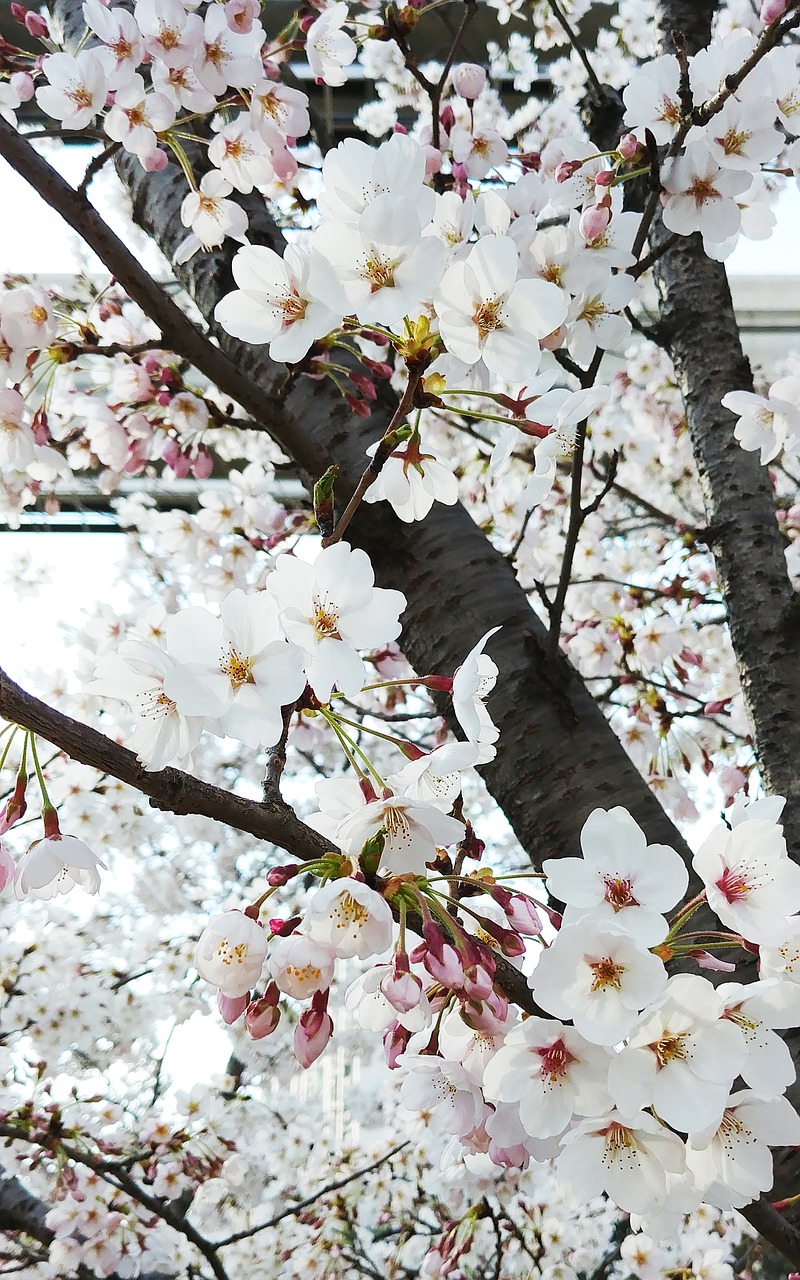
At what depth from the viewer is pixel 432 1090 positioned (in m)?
0.70

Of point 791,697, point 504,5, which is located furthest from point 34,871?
point 504,5

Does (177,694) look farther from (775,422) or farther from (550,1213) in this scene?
(550,1213)

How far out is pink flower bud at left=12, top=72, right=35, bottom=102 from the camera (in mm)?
1273

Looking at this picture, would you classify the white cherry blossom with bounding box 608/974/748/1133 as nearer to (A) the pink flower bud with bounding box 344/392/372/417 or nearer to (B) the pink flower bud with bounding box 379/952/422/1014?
(B) the pink flower bud with bounding box 379/952/422/1014

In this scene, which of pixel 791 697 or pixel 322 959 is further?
pixel 791 697

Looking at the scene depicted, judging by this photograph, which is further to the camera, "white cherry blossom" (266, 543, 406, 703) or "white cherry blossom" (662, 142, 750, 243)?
"white cherry blossom" (662, 142, 750, 243)

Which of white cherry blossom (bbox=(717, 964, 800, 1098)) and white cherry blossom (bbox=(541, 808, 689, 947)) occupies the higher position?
white cherry blossom (bbox=(541, 808, 689, 947))

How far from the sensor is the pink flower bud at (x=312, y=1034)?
601 mm

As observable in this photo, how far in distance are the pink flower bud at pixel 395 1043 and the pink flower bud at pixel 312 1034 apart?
81 millimetres

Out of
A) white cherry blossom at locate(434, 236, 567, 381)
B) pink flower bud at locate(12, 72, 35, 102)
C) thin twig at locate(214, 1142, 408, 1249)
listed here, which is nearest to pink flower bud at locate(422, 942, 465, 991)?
white cherry blossom at locate(434, 236, 567, 381)

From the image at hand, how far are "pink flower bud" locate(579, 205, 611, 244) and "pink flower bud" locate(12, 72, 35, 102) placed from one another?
2.85 ft

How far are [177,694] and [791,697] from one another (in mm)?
901

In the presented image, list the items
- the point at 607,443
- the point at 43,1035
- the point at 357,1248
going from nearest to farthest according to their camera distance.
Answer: the point at 43,1035, the point at 607,443, the point at 357,1248

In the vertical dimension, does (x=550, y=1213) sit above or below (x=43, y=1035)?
below
